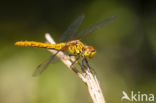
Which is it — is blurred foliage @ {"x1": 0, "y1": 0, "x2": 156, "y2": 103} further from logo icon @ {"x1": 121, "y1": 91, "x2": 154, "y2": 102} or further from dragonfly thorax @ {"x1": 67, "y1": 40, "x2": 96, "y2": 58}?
dragonfly thorax @ {"x1": 67, "y1": 40, "x2": 96, "y2": 58}

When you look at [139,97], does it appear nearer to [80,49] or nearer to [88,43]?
[88,43]

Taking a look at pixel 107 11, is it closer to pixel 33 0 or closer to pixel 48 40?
pixel 33 0

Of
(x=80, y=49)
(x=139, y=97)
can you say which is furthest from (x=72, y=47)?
(x=139, y=97)

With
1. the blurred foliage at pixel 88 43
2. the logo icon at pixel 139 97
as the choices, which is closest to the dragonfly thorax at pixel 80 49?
the blurred foliage at pixel 88 43

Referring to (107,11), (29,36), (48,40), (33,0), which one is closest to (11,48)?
(29,36)

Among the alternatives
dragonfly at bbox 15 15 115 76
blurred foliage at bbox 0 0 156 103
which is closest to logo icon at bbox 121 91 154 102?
blurred foliage at bbox 0 0 156 103

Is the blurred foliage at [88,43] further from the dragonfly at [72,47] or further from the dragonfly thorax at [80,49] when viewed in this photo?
the dragonfly thorax at [80,49]
